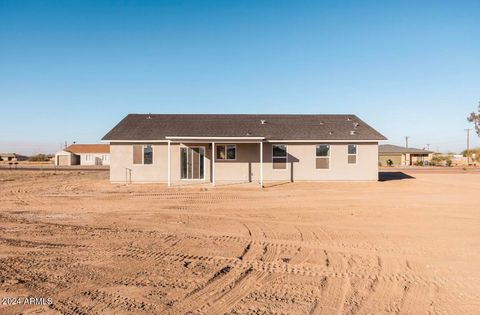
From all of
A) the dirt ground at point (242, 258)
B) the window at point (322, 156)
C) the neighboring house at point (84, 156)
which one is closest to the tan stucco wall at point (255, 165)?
the window at point (322, 156)

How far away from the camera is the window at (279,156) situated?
2312cm

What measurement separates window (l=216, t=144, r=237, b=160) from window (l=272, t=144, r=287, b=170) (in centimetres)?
251

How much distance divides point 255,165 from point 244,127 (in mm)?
3178

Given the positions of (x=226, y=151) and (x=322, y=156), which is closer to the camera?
(x=226, y=151)

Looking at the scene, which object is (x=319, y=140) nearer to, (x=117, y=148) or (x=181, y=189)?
(x=181, y=189)

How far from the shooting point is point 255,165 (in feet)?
75.5

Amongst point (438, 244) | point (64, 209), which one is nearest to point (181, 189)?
point (64, 209)

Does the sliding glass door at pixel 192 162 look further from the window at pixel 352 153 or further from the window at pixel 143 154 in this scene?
the window at pixel 352 153

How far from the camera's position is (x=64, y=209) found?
1308 centimetres

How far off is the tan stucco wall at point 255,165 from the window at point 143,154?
0.71 ft

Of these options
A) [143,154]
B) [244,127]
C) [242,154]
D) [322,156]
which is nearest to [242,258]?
[242,154]

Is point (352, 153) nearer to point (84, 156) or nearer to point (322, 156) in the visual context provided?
point (322, 156)

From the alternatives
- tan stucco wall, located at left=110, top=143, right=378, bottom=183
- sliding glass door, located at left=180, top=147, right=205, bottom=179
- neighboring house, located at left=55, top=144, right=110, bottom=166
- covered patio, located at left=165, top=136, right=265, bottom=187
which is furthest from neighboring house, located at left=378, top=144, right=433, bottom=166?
neighboring house, located at left=55, top=144, right=110, bottom=166

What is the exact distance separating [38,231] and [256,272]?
6.28m
